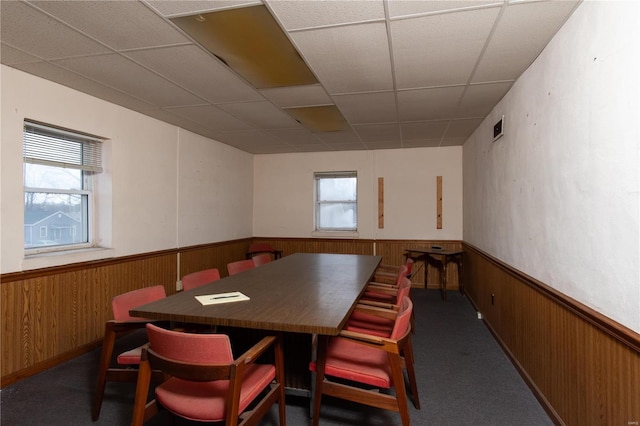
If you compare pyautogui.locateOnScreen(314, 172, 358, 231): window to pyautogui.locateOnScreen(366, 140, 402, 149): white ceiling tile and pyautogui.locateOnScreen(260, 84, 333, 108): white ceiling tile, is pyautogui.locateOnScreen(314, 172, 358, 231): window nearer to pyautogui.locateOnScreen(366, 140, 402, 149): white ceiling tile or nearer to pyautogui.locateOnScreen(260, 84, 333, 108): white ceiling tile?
pyautogui.locateOnScreen(366, 140, 402, 149): white ceiling tile

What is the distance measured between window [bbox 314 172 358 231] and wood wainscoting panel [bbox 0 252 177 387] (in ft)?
12.0

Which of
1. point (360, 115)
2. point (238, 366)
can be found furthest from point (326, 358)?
point (360, 115)

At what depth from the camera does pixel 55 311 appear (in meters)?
3.04

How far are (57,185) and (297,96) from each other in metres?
2.54

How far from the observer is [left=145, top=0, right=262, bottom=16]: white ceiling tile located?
1.88 m

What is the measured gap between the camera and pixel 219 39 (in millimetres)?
2299

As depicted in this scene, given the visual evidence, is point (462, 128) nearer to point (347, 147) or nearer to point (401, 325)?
point (347, 147)

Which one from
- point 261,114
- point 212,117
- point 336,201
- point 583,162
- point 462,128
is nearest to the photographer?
point 583,162

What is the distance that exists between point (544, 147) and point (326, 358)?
2.11 metres

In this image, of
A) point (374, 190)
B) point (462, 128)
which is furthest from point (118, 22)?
point (374, 190)

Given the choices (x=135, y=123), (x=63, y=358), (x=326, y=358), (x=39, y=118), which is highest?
(x=135, y=123)

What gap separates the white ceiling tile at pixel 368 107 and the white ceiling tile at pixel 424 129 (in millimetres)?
472

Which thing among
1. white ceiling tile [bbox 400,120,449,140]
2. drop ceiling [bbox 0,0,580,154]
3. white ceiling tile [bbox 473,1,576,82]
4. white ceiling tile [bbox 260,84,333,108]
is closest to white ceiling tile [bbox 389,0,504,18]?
drop ceiling [bbox 0,0,580,154]

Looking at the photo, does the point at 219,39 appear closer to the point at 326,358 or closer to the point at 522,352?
the point at 326,358
